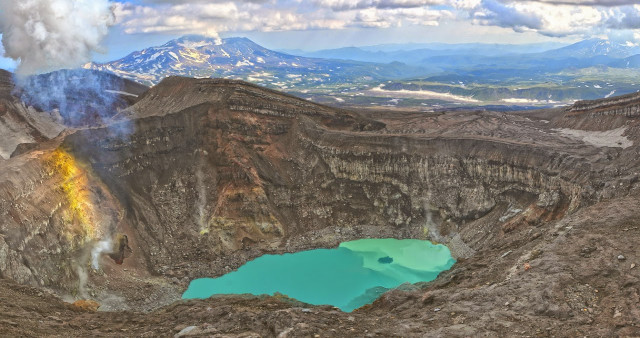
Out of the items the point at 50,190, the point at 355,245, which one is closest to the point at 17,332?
the point at 50,190

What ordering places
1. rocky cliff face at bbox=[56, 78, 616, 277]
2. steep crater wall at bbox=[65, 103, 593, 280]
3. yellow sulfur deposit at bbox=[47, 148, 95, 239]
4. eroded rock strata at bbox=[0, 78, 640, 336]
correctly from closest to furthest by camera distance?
eroded rock strata at bbox=[0, 78, 640, 336] → yellow sulfur deposit at bbox=[47, 148, 95, 239] → steep crater wall at bbox=[65, 103, 593, 280] → rocky cliff face at bbox=[56, 78, 616, 277]

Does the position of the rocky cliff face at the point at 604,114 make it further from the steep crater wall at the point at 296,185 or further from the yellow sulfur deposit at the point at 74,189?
the yellow sulfur deposit at the point at 74,189

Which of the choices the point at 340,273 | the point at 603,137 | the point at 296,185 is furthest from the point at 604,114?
the point at 340,273

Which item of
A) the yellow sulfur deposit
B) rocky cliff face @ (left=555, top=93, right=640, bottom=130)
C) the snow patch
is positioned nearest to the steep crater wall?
the yellow sulfur deposit

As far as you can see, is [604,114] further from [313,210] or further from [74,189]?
[74,189]

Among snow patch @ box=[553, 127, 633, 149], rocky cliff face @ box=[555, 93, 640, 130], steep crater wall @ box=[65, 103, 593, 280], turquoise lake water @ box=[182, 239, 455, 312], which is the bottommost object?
turquoise lake water @ box=[182, 239, 455, 312]

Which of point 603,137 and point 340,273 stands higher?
point 603,137

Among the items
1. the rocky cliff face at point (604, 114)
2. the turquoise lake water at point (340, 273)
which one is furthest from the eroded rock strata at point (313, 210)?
the turquoise lake water at point (340, 273)

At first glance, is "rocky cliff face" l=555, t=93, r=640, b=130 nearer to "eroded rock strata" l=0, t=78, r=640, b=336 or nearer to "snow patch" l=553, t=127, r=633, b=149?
"eroded rock strata" l=0, t=78, r=640, b=336
